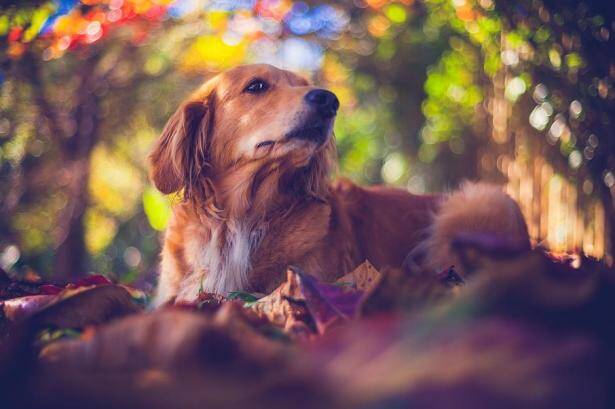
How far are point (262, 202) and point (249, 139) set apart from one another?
1.03ft

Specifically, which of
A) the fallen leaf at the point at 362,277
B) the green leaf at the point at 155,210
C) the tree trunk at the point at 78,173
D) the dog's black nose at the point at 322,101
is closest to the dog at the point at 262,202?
the dog's black nose at the point at 322,101

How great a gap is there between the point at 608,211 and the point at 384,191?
1193mm

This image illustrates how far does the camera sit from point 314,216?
8.60 ft

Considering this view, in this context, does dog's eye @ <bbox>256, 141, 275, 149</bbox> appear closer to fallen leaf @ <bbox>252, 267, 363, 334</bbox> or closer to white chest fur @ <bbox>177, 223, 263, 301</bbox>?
white chest fur @ <bbox>177, 223, 263, 301</bbox>

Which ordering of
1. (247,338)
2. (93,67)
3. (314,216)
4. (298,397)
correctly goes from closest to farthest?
1. (298,397)
2. (247,338)
3. (314,216)
4. (93,67)

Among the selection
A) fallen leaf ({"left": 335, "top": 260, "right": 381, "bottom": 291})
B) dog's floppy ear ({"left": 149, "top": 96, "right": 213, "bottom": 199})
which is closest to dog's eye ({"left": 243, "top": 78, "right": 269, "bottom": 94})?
dog's floppy ear ({"left": 149, "top": 96, "right": 213, "bottom": 199})

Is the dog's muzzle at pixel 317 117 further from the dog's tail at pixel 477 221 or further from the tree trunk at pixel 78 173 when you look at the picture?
the tree trunk at pixel 78 173

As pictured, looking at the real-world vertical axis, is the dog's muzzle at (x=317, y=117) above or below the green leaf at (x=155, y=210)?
above

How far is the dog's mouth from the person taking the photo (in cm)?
249

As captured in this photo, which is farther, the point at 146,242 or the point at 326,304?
the point at 146,242

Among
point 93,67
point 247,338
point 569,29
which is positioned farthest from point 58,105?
point 247,338

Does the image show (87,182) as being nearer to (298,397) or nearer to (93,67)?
(93,67)

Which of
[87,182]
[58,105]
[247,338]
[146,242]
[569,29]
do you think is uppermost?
[569,29]

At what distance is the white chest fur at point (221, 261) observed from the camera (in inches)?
96.8
